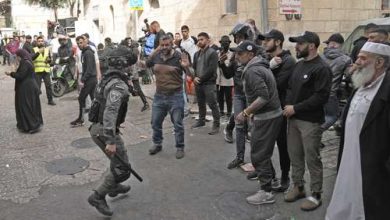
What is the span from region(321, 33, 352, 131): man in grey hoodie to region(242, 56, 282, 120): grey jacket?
139cm

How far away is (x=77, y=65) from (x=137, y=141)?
5.58m

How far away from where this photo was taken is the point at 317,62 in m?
4.26

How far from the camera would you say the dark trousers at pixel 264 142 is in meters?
4.55

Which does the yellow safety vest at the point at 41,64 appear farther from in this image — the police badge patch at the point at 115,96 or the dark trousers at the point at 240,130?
the police badge patch at the point at 115,96

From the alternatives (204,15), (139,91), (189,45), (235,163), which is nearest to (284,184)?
(235,163)

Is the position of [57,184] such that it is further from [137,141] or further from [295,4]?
[295,4]

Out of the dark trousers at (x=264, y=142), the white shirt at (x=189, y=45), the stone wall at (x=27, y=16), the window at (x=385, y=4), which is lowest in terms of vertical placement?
the dark trousers at (x=264, y=142)

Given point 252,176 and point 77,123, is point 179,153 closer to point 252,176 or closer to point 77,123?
point 252,176

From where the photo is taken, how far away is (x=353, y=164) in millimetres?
3248

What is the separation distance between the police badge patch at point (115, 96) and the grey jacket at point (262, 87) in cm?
133

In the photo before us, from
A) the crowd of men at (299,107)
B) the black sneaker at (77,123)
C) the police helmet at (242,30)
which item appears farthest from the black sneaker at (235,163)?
the black sneaker at (77,123)

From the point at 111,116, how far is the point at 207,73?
140 inches

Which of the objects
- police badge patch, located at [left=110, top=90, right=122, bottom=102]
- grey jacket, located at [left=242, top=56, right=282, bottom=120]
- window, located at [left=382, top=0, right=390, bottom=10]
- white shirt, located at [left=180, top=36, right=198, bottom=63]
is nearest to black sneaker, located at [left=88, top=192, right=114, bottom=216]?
police badge patch, located at [left=110, top=90, right=122, bottom=102]

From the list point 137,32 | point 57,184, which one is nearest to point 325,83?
point 57,184
